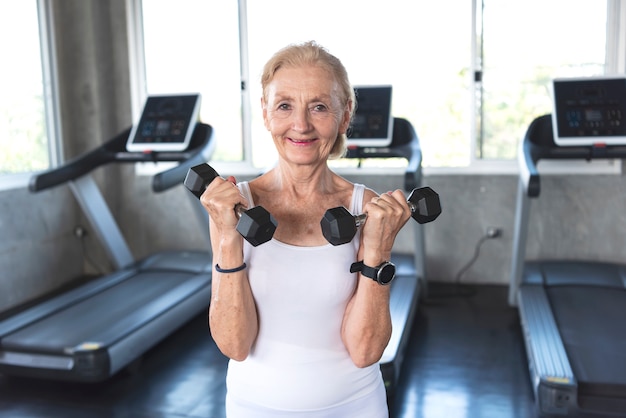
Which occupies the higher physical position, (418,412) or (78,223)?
(78,223)

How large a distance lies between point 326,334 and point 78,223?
14.8 feet

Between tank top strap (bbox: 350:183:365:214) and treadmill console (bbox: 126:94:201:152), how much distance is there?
300 centimetres

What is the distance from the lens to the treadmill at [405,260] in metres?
3.54

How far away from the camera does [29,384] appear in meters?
3.31

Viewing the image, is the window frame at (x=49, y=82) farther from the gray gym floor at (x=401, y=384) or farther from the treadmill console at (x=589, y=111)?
the treadmill console at (x=589, y=111)

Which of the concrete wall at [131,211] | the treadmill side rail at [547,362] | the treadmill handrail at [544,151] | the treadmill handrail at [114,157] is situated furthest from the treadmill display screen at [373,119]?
the treadmill side rail at [547,362]

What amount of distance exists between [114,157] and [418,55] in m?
2.46

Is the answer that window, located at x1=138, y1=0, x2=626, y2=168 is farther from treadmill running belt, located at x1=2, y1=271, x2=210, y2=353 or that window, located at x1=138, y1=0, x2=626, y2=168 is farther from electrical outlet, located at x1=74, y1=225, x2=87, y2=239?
treadmill running belt, located at x1=2, y1=271, x2=210, y2=353

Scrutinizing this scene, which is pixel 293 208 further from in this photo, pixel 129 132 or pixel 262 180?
pixel 129 132

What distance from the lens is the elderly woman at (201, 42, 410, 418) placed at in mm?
1279

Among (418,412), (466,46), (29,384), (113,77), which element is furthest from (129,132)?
(418,412)

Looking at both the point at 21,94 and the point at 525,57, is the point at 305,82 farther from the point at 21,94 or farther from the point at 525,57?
the point at 21,94

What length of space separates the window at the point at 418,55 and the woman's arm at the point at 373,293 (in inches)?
147

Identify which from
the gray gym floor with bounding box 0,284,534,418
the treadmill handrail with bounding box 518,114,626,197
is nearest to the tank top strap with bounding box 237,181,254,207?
the gray gym floor with bounding box 0,284,534,418
